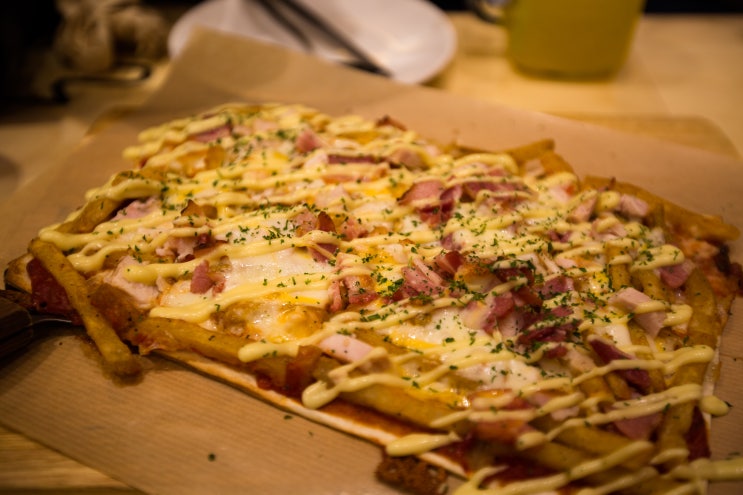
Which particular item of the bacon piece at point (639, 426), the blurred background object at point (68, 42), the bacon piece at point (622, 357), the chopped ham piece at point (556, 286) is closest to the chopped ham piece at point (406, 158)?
the chopped ham piece at point (556, 286)

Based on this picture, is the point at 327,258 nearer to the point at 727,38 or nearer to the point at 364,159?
the point at 364,159

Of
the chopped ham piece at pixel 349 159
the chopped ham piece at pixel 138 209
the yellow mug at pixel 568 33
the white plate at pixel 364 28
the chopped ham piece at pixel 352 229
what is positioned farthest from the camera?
the white plate at pixel 364 28

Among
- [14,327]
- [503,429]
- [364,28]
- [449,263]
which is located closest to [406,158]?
[449,263]

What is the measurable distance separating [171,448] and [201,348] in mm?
416

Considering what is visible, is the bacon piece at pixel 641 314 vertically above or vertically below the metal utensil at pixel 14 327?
above

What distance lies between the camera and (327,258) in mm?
2811

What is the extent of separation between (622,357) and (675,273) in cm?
77

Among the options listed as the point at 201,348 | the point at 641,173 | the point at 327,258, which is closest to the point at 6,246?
the point at 201,348

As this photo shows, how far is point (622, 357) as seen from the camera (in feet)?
8.02

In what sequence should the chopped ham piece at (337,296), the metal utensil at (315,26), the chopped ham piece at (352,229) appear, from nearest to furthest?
the chopped ham piece at (337,296) → the chopped ham piece at (352,229) → the metal utensil at (315,26)

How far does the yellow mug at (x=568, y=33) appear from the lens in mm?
4566

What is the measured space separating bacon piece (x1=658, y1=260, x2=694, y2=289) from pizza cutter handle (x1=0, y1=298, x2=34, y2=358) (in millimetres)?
3021

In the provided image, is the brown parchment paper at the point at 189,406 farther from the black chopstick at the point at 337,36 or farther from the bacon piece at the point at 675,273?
the black chopstick at the point at 337,36

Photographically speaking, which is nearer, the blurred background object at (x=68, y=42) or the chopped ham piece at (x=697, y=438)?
the chopped ham piece at (x=697, y=438)
